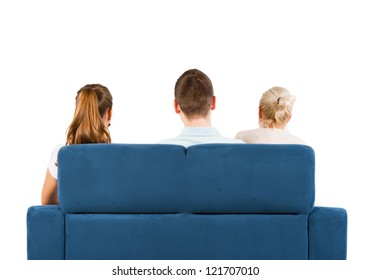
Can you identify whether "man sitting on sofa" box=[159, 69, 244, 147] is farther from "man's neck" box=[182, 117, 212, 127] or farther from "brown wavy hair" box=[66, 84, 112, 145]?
"brown wavy hair" box=[66, 84, 112, 145]

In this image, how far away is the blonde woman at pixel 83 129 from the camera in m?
6.09

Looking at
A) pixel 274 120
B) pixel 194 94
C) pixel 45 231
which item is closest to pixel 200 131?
pixel 194 94

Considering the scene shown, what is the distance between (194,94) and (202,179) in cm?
69

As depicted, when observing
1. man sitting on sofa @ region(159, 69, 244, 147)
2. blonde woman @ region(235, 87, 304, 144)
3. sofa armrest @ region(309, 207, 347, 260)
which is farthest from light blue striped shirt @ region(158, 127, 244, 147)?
sofa armrest @ region(309, 207, 347, 260)

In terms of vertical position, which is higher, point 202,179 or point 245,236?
point 202,179

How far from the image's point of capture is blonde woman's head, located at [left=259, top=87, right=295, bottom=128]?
254 inches

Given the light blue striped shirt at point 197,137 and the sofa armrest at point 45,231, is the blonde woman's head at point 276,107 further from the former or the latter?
the sofa armrest at point 45,231

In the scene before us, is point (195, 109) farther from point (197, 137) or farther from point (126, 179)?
point (126, 179)

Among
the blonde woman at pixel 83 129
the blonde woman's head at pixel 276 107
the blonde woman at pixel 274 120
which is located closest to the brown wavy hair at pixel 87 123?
the blonde woman at pixel 83 129

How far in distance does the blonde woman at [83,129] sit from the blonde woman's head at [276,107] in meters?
1.16

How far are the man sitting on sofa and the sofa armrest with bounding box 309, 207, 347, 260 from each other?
759 mm

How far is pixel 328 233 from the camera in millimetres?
5766

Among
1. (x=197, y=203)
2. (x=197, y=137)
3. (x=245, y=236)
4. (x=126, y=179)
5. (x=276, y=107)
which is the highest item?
(x=276, y=107)

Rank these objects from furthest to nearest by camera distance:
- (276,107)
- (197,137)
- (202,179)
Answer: (276,107)
(197,137)
(202,179)
